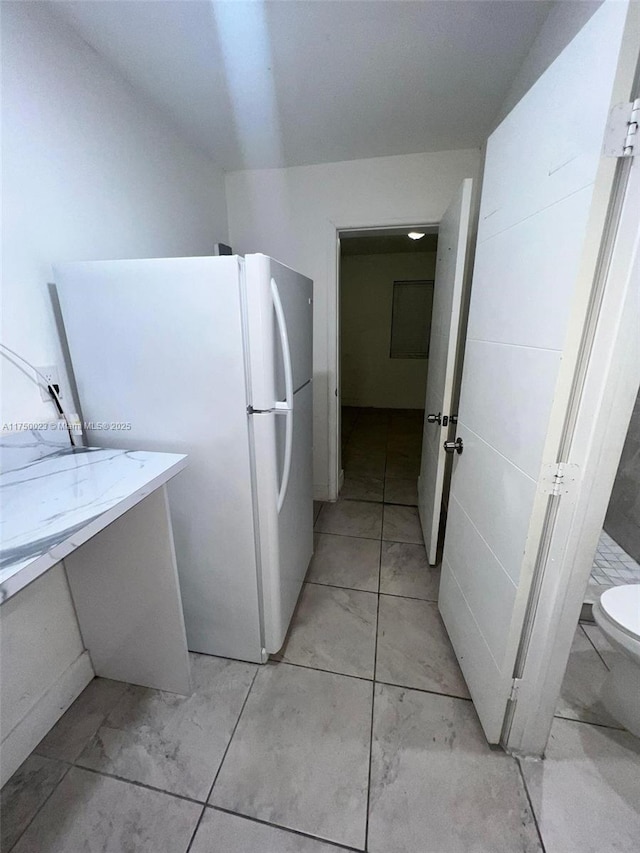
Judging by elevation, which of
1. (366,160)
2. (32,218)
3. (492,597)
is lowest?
(492,597)

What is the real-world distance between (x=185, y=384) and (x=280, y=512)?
58cm

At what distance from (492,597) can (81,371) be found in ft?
5.37

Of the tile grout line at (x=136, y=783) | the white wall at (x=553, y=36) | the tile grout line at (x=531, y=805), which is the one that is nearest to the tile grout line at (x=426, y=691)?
the tile grout line at (x=531, y=805)

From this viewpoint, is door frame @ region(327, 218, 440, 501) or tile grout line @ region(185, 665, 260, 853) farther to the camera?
door frame @ region(327, 218, 440, 501)

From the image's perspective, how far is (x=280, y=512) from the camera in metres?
1.31

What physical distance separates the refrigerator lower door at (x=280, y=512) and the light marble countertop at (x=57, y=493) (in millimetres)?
286

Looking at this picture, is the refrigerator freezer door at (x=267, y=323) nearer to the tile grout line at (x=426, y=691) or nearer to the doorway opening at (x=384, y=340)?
the tile grout line at (x=426, y=691)

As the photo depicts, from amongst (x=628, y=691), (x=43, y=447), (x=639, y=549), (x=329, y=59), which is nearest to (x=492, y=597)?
(x=628, y=691)

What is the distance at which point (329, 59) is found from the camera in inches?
53.9

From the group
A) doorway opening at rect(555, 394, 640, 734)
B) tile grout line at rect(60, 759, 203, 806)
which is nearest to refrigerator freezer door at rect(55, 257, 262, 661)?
tile grout line at rect(60, 759, 203, 806)

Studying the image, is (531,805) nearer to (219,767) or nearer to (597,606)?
(597,606)

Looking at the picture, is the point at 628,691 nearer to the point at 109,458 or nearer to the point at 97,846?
the point at 97,846

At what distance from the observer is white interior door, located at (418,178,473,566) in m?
1.54

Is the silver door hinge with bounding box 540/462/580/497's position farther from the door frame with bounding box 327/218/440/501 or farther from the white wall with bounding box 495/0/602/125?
the door frame with bounding box 327/218/440/501
